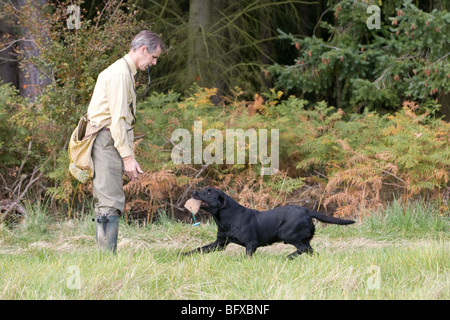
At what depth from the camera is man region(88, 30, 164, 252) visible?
531 cm

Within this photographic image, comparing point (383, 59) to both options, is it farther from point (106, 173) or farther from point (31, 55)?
point (106, 173)

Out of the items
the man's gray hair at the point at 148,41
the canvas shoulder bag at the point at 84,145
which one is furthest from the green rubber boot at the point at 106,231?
the man's gray hair at the point at 148,41

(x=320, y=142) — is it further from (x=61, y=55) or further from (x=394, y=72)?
(x=61, y=55)

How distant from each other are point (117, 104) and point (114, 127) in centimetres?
21

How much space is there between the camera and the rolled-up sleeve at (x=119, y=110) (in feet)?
17.3

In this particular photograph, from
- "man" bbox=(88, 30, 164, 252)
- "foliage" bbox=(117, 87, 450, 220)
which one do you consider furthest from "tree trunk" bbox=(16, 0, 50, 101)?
"man" bbox=(88, 30, 164, 252)

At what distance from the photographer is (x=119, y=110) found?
5.30 meters

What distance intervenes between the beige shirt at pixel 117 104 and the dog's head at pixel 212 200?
0.80 meters

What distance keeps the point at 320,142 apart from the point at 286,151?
0.64 metres

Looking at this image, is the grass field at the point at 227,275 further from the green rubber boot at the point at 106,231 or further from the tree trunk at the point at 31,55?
the tree trunk at the point at 31,55

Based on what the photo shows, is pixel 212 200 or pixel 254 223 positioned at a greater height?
pixel 212 200

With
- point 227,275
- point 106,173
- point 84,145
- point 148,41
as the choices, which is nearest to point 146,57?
point 148,41

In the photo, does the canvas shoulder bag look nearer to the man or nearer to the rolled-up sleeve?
the man

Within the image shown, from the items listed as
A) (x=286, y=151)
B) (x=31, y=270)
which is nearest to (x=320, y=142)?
(x=286, y=151)
